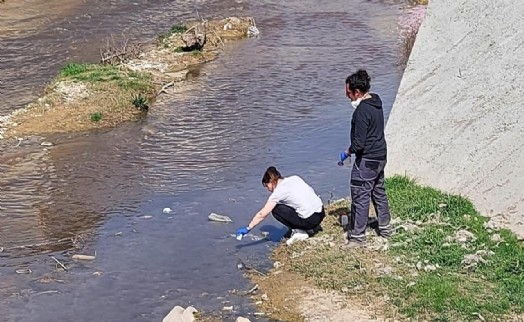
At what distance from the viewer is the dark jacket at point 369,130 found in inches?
338

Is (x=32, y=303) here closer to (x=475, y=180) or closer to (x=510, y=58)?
(x=475, y=180)

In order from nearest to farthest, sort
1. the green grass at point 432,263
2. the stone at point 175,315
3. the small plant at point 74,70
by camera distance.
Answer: the green grass at point 432,263, the stone at point 175,315, the small plant at point 74,70

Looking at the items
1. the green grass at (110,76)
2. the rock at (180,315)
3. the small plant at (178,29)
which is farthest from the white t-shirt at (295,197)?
the small plant at (178,29)

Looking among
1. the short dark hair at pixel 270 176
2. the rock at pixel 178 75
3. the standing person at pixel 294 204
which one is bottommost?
the rock at pixel 178 75

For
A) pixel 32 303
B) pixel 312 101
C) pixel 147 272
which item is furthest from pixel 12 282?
pixel 312 101

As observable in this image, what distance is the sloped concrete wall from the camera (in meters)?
9.52

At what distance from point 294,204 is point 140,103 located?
25.9 ft

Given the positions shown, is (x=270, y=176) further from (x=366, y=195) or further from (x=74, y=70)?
(x=74, y=70)

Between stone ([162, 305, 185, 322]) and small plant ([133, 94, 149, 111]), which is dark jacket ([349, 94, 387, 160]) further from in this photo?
small plant ([133, 94, 149, 111])

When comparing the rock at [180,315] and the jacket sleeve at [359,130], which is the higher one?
the jacket sleeve at [359,130]

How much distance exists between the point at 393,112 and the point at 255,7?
2035 centimetres

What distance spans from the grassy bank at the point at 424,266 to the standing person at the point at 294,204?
200mm

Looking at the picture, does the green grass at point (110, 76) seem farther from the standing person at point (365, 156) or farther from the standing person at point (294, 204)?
the standing person at point (365, 156)

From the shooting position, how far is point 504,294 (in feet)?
25.2
